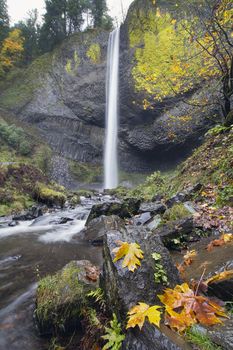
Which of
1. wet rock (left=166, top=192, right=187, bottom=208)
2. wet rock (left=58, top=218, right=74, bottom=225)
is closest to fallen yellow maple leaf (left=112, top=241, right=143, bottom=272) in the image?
wet rock (left=166, top=192, right=187, bottom=208)


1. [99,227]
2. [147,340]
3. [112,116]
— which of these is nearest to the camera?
[147,340]

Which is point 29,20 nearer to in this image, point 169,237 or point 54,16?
point 54,16

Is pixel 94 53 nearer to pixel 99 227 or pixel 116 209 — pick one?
pixel 116 209

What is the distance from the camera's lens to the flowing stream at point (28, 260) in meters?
3.14

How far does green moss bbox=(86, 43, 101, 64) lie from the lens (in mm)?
28547

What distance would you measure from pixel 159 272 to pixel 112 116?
25328 mm

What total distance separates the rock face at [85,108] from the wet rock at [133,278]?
2206cm

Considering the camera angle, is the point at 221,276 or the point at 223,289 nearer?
the point at 223,289

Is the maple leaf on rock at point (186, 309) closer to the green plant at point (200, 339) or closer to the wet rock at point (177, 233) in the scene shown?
the green plant at point (200, 339)

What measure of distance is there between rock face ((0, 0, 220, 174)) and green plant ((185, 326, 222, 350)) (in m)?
22.9

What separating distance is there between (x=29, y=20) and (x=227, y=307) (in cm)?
4693

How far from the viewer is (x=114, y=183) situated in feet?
86.8

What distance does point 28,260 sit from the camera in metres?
5.58

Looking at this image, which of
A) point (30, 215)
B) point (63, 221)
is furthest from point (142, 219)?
point (30, 215)
